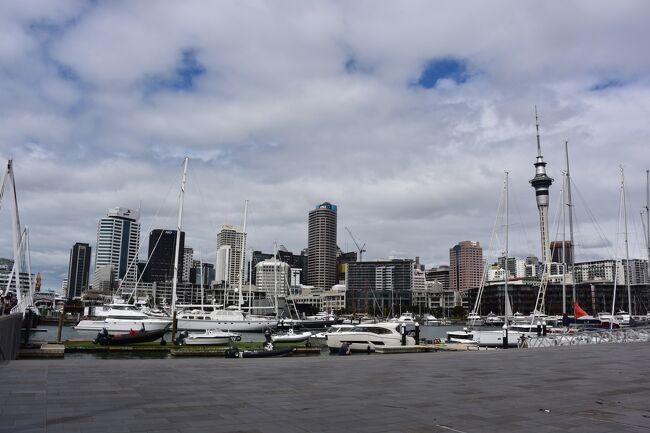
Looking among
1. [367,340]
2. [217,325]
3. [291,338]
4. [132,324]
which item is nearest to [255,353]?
[367,340]

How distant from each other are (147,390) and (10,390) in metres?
3.31

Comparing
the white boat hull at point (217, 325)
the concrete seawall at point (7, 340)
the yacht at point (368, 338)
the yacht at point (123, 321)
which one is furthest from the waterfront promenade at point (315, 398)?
the white boat hull at point (217, 325)

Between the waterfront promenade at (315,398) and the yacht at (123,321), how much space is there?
65.3m

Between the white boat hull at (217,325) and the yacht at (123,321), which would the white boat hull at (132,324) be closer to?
the yacht at (123,321)

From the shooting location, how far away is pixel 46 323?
410 feet

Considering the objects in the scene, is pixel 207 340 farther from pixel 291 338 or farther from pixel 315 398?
pixel 315 398

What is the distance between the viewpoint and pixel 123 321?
83.1 meters

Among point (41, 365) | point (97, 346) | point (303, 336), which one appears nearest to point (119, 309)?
point (303, 336)

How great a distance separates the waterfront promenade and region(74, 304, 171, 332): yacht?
214ft

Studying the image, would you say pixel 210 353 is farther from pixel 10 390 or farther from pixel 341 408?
pixel 341 408

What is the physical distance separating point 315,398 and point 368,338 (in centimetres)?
2766

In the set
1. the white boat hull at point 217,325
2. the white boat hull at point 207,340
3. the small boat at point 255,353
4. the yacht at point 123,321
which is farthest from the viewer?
the white boat hull at point 217,325

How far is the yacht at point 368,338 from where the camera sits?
40375 mm

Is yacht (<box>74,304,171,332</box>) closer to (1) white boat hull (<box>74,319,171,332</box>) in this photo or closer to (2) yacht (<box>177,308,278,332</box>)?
(1) white boat hull (<box>74,319,171,332</box>)
